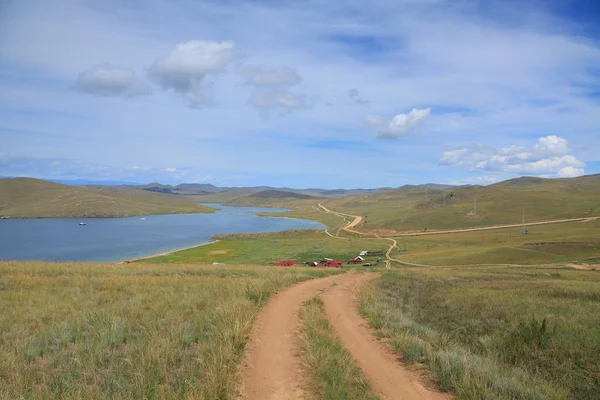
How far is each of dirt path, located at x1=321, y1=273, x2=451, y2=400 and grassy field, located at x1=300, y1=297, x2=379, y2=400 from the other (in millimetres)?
324

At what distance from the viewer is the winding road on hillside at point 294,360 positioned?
6297 mm

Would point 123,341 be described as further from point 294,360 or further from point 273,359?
point 294,360

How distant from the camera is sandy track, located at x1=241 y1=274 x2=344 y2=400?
6.12 m

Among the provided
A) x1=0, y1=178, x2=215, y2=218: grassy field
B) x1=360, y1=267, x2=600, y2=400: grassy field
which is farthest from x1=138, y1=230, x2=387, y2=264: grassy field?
x1=0, y1=178, x2=215, y2=218: grassy field

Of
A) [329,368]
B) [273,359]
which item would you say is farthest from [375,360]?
[273,359]

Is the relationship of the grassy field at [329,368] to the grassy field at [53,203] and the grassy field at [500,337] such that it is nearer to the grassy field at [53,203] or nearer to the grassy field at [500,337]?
the grassy field at [500,337]

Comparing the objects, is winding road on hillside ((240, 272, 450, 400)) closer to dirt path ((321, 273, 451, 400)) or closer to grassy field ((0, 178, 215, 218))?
dirt path ((321, 273, 451, 400))

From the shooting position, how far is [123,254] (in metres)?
67.5

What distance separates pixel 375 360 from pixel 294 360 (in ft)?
6.28

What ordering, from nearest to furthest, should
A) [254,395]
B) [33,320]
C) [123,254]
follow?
[254,395], [33,320], [123,254]

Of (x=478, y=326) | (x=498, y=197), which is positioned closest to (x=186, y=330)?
(x=478, y=326)

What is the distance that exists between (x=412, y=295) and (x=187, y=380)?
14.3 meters

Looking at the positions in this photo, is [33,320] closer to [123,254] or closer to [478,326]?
[478,326]

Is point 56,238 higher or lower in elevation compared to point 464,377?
lower
